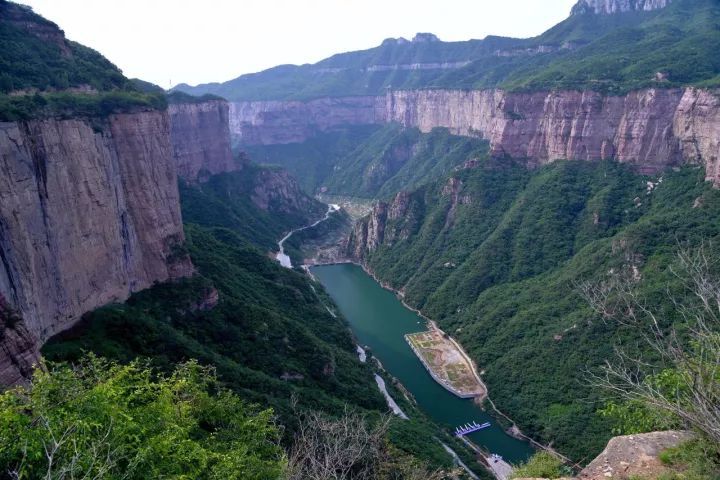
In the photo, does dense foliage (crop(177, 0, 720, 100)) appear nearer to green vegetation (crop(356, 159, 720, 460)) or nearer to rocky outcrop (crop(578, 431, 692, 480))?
green vegetation (crop(356, 159, 720, 460))

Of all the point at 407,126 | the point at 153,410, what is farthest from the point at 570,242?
the point at 407,126

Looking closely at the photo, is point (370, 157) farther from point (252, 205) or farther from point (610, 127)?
point (610, 127)

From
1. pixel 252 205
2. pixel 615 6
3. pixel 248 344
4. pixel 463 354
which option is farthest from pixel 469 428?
pixel 615 6

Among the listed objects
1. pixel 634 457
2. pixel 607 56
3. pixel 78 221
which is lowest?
pixel 634 457

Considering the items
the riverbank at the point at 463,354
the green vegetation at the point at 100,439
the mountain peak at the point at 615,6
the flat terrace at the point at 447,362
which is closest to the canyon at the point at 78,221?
the green vegetation at the point at 100,439

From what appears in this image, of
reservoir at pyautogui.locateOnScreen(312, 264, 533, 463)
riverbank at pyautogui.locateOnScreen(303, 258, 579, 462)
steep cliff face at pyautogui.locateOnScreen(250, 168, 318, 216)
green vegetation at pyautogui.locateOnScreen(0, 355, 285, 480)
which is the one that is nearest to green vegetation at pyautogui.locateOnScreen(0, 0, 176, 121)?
green vegetation at pyautogui.locateOnScreen(0, 355, 285, 480)

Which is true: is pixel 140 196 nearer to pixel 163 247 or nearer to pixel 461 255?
pixel 163 247
